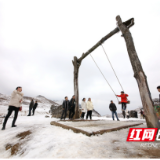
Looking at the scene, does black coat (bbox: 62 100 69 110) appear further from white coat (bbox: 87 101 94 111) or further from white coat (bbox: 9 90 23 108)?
white coat (bbox: 9 90 23 108)

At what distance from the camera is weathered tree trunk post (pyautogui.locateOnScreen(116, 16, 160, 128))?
8.08ft

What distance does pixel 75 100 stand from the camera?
7016 mm

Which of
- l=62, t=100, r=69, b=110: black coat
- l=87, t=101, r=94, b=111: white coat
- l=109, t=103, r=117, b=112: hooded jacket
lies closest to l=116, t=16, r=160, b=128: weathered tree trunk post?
l=87, t=101, r=94, b=111: white coat

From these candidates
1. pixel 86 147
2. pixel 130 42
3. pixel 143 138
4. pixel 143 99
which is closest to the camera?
pixel 86 147

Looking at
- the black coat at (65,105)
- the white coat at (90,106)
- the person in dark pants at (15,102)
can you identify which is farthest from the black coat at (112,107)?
the person in dark pants at (15,102)

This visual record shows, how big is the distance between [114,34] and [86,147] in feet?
15.1

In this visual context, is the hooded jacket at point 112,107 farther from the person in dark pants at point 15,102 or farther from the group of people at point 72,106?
the person in dark pants at point 15,102

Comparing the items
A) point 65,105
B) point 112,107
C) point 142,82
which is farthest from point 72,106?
point 142,82

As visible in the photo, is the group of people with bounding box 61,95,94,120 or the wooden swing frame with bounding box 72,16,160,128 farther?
the group of people with bounding box 61,95,94,120

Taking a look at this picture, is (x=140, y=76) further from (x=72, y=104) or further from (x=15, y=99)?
(x=72, y=104)

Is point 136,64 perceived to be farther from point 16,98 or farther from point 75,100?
point 75,100

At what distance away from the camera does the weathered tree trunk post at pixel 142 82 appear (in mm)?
2462

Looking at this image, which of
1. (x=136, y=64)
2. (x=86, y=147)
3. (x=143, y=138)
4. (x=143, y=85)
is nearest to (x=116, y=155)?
(x=86, y=147)

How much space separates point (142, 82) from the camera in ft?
9.00
